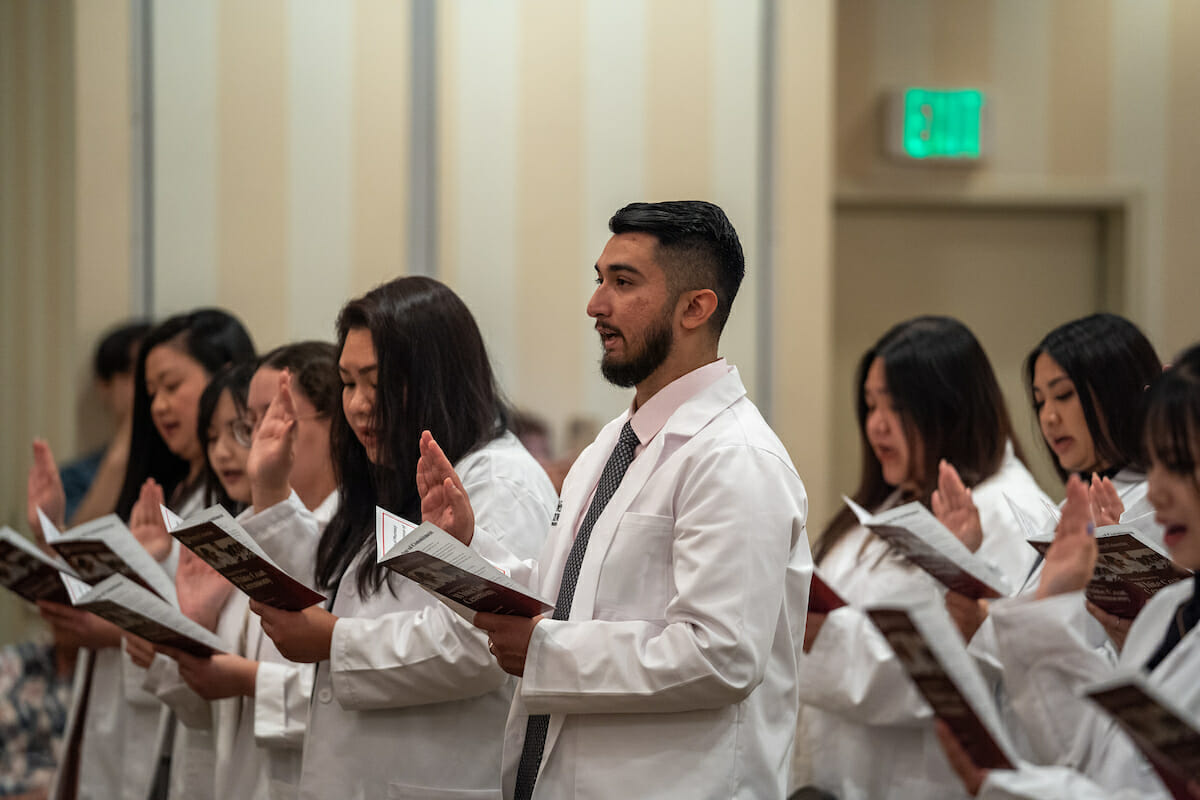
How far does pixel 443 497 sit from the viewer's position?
2.12 m

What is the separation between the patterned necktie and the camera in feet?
6.70

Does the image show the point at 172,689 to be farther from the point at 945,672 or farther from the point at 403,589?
the point at 945,672

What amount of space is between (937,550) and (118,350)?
294 cm

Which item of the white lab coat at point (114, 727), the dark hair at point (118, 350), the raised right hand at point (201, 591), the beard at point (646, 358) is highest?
the beard at point (646, 358)

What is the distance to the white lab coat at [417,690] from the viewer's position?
2221 mm

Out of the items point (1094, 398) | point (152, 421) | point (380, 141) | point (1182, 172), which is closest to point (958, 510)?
point (1094, 398)

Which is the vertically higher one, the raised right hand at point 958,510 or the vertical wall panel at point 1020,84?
the vertical wall panel at point 1020,84

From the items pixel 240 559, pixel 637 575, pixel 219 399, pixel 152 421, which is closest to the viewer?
pixel 637 575

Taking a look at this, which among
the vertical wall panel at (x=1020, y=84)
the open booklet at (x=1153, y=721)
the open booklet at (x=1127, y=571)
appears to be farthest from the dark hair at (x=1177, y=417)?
the vertical wall panel at (x=1020, y=84)

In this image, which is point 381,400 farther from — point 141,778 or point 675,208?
point 141,778

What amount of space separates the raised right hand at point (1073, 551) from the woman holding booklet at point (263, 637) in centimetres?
143

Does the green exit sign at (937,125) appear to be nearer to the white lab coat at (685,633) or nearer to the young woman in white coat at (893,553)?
the young woman in white coat at (893,553)

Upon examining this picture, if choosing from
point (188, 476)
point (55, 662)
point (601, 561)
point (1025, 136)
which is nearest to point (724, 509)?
point (601, 561)

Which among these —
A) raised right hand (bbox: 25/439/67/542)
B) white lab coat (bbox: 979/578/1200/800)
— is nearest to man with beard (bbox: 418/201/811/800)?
white lab coat (bbox: 979/578/1200/800)
